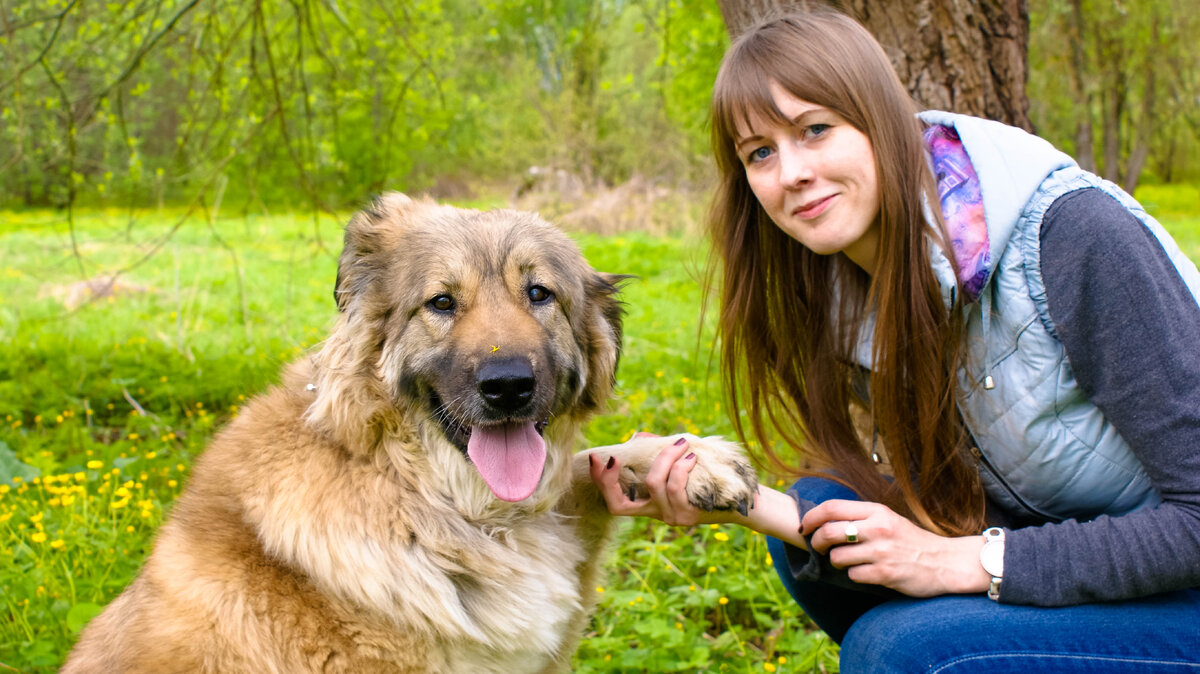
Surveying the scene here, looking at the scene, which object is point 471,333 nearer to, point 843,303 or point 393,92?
point 843,303

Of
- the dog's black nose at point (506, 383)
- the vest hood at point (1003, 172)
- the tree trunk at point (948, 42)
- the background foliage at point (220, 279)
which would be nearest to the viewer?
the vest hood at point (1003, 172)

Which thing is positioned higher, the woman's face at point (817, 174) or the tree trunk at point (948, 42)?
the tree trunk at point (948, 42)

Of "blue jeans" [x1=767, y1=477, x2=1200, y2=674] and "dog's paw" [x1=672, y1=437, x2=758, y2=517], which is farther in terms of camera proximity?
"dog's paw" [x1=672, y1=437, x2=758, y2=517]

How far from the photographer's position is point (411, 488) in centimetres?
236

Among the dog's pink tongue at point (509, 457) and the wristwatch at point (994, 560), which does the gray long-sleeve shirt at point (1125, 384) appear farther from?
the dog's pink tongue at point (509, 457)

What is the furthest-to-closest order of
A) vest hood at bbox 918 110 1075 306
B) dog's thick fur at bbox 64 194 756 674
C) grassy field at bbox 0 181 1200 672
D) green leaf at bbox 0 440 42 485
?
green leaf at bbox 0 440 42 485, grassy field at bbox 0 181 1200 672, dog's thick fur at bbox 64 194 756 674, vest hood at bbox 918 110 1075 306

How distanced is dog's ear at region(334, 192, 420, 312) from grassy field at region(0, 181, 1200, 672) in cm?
30

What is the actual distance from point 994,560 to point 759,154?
3.96 feet

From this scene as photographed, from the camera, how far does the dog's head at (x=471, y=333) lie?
7.53 ft

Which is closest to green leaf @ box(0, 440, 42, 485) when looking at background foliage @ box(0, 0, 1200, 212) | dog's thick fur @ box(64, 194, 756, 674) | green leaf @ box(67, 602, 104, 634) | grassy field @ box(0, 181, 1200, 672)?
grassy field @ box(0, 181, 1200, 672)

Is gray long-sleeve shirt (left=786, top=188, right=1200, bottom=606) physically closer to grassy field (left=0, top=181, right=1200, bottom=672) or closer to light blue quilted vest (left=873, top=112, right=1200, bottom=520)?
light blue quilted vest (left=873, top=112, right=1200, bottom=520)

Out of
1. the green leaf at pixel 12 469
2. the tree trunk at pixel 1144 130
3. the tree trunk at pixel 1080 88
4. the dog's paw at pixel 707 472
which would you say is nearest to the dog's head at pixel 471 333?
the dog's paw at pixel 707 472

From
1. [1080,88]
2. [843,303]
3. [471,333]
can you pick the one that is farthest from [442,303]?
[1080,88]

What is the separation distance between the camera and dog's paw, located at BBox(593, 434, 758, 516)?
238 cm
